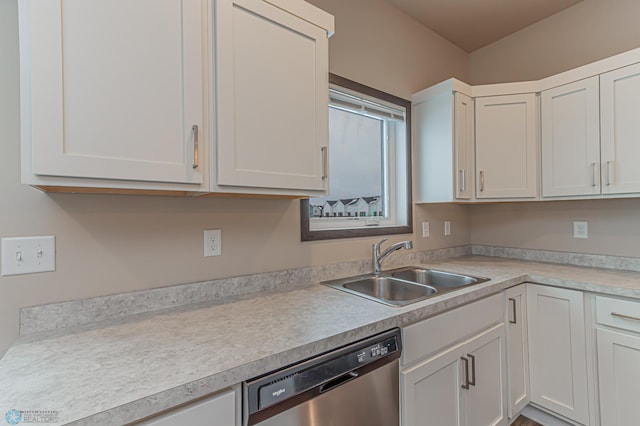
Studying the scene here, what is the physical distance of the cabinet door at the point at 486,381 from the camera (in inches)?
58.9

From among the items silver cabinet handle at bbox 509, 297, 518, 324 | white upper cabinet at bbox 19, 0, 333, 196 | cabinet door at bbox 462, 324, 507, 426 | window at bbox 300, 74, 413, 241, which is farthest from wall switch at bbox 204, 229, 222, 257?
silver cabinet handle at bbox 509, 297, 518, 324

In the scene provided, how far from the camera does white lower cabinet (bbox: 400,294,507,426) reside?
124 centimetres

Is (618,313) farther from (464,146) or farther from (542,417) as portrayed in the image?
(464,146)

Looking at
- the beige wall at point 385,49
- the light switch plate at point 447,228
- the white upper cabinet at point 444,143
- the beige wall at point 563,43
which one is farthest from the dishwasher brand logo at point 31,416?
the beige wall at point 563,43

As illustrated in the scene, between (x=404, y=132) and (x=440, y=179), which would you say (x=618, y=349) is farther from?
(x=404, y=132)

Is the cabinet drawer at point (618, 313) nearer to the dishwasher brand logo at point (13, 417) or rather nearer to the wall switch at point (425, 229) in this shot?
the wall switch at point (425, 229)

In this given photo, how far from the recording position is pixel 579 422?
5.50 ft

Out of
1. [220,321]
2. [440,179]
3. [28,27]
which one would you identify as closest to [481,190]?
[440,179]

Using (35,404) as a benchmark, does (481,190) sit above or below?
above

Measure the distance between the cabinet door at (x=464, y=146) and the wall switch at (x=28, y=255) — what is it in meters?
2.16

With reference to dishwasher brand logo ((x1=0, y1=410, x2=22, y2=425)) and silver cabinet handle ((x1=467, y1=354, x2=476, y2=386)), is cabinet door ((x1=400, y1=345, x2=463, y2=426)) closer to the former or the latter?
silver cabinet handle ((x1=467, y1=354, x2=476, y2=386))

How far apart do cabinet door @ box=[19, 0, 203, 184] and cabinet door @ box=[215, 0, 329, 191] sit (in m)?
0.09

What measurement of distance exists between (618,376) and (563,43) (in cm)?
218

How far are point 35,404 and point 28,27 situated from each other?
3.02 ft
